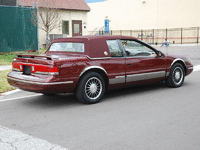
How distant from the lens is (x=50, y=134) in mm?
4352

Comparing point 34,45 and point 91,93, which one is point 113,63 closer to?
point 91,93

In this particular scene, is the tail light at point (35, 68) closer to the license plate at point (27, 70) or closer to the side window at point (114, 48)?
the license plate at point (27, 70)

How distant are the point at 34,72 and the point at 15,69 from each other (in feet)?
2.56

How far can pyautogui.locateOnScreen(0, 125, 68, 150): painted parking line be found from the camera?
3.84 m

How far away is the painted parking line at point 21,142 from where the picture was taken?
3.84 meters

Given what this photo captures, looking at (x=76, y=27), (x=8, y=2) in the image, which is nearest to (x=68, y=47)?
(x=8, y=2)

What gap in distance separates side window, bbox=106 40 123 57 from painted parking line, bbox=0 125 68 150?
3.07 m

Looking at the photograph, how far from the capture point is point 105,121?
4.98m

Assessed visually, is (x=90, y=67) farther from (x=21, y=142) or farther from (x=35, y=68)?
(x=21, y=142)

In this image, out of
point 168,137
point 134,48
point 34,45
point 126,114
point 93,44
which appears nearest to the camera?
point 168,137

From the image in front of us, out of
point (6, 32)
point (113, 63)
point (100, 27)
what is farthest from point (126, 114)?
point (100, 27)

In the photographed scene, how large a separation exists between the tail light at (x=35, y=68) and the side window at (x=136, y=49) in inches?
82.6

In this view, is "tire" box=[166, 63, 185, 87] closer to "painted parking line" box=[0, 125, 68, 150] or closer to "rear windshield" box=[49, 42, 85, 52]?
"rear windshield" box=[49, 42, 85, 52]

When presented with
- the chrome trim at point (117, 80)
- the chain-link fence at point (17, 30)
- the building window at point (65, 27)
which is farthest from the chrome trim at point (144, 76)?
the building window at point (65, 27)
